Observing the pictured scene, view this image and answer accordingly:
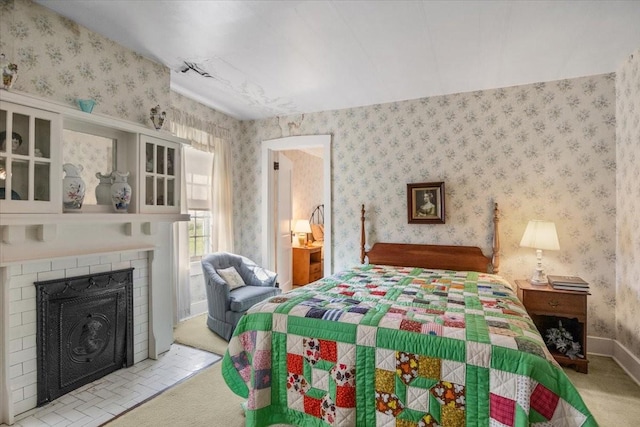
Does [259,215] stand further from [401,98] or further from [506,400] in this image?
[506,400]

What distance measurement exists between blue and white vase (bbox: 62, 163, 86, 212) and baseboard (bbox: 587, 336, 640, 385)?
4.33 meters

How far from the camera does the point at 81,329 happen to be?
2420mm

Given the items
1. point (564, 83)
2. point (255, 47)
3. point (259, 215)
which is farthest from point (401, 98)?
point (259, 215)

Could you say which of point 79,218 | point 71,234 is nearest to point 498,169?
point 79,218

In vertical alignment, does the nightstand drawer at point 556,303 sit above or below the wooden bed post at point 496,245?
below

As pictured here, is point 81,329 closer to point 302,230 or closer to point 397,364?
point 397,364

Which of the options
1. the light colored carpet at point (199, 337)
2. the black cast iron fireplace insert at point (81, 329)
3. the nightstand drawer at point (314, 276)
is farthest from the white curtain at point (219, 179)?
the nightstand drawer at point (314, 276)

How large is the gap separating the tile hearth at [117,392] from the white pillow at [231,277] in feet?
2.43

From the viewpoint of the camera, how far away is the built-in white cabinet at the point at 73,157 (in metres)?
1.87

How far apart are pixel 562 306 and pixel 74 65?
4278 millimetres

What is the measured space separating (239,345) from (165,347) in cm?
145

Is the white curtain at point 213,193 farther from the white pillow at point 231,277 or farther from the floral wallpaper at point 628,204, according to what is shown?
the floral wallpaper at point 628,204

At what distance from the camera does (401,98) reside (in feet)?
12.3

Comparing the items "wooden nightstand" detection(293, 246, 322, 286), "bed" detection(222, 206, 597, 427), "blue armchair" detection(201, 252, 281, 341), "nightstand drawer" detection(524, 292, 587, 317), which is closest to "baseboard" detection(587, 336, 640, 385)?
"nightstand drawer" detection(524, 292, 587, 317)
